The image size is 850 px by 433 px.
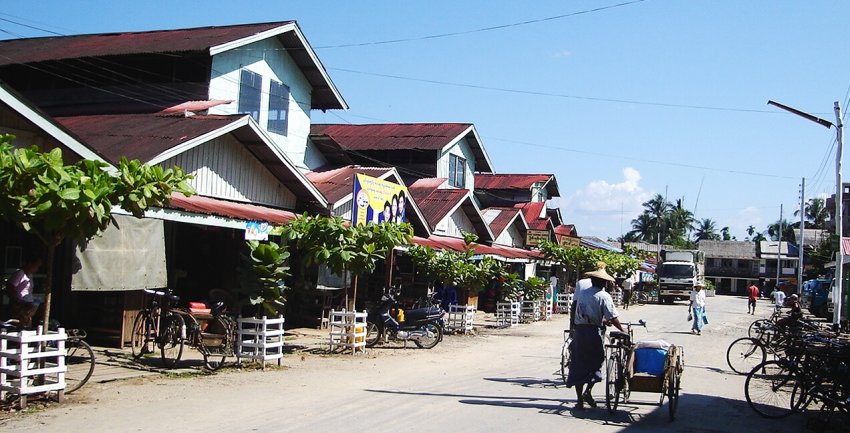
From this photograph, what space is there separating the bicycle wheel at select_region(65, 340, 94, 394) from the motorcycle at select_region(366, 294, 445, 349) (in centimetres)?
604

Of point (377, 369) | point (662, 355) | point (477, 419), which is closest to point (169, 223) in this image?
point (377, 369)

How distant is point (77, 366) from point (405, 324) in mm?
7083

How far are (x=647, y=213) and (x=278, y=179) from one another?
9088 centimetres

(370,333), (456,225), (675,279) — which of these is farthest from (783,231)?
(370,333)

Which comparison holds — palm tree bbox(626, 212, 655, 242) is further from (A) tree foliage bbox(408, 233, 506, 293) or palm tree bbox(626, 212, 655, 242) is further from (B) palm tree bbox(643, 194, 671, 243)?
(A) tree foliage bbox(408, 233, 506, 293)

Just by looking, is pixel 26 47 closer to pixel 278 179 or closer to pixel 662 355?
pixel 278 179

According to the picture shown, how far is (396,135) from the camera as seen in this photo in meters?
35.3

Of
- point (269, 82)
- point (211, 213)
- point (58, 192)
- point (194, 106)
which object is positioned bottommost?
point (58, 192)

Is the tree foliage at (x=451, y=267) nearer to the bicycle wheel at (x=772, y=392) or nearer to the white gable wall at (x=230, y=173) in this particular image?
the white gable wall at (x=230, y=173)

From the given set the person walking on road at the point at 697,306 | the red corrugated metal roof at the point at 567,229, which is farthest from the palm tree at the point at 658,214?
the person walking on road at the point at 697,306

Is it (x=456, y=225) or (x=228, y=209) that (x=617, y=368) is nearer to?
(x=228, y=209)

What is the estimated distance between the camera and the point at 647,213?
4060 inches

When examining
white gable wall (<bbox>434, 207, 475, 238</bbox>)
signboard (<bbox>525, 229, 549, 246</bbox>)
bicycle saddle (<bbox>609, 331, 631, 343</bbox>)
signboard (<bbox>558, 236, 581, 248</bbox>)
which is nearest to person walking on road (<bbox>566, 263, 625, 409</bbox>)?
bicycle saddle (<bbox>609, 331, 631, 343</bbox>)

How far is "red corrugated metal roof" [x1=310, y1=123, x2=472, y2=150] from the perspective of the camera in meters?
33.4
